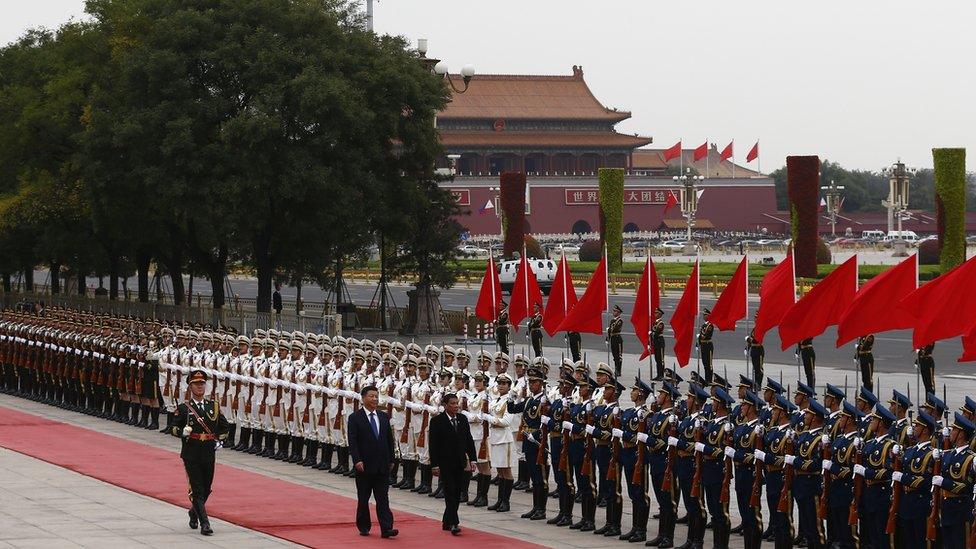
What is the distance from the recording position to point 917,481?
10.7m

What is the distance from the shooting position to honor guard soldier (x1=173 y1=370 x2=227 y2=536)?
13.4 m

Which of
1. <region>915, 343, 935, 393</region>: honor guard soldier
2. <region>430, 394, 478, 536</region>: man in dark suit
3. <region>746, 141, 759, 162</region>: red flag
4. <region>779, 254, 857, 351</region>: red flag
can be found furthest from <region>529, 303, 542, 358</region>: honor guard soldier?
<region>746, 141, 759, 162</region>: red flag

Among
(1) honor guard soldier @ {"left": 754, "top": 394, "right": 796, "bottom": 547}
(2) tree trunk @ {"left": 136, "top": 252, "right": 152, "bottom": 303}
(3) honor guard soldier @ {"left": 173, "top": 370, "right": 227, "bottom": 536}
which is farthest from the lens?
(2) tree trunk @ {"left": 136, "top": 252, "right": 152, "bottom": 303}

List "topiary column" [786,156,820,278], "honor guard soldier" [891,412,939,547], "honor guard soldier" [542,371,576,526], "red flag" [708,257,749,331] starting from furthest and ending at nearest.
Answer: "topiary column" [786,156,820,278]
"red flag" [708,257,749,331]
"honor guard soldier" [542,371,576,526]
"honor guard soldier" [891,412,939,547]

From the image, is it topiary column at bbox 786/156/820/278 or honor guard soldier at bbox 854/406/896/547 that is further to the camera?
topiary column at bbox 786/156/820/278

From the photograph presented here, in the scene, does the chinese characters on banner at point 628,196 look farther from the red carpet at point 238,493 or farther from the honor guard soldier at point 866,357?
the red carpet at point 238,493

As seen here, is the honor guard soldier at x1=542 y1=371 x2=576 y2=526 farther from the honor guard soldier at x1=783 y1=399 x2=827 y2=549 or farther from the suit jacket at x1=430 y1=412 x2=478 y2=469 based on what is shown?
the honor guard soldier at x1=783 y1=399 x2=827 y2=549

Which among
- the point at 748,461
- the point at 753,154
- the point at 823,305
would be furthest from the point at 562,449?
the point at 753,154

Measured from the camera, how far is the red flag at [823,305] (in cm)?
1653

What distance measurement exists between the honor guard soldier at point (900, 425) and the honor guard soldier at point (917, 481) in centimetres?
8

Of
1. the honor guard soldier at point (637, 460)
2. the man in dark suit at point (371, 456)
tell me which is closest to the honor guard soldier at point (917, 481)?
the honor guard soldier at point (637, 460)

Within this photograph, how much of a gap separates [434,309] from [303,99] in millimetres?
7948

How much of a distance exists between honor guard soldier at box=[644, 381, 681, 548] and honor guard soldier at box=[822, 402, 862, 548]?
1.48 metres

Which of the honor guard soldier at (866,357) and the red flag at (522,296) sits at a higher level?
the red flag at (522,296)
